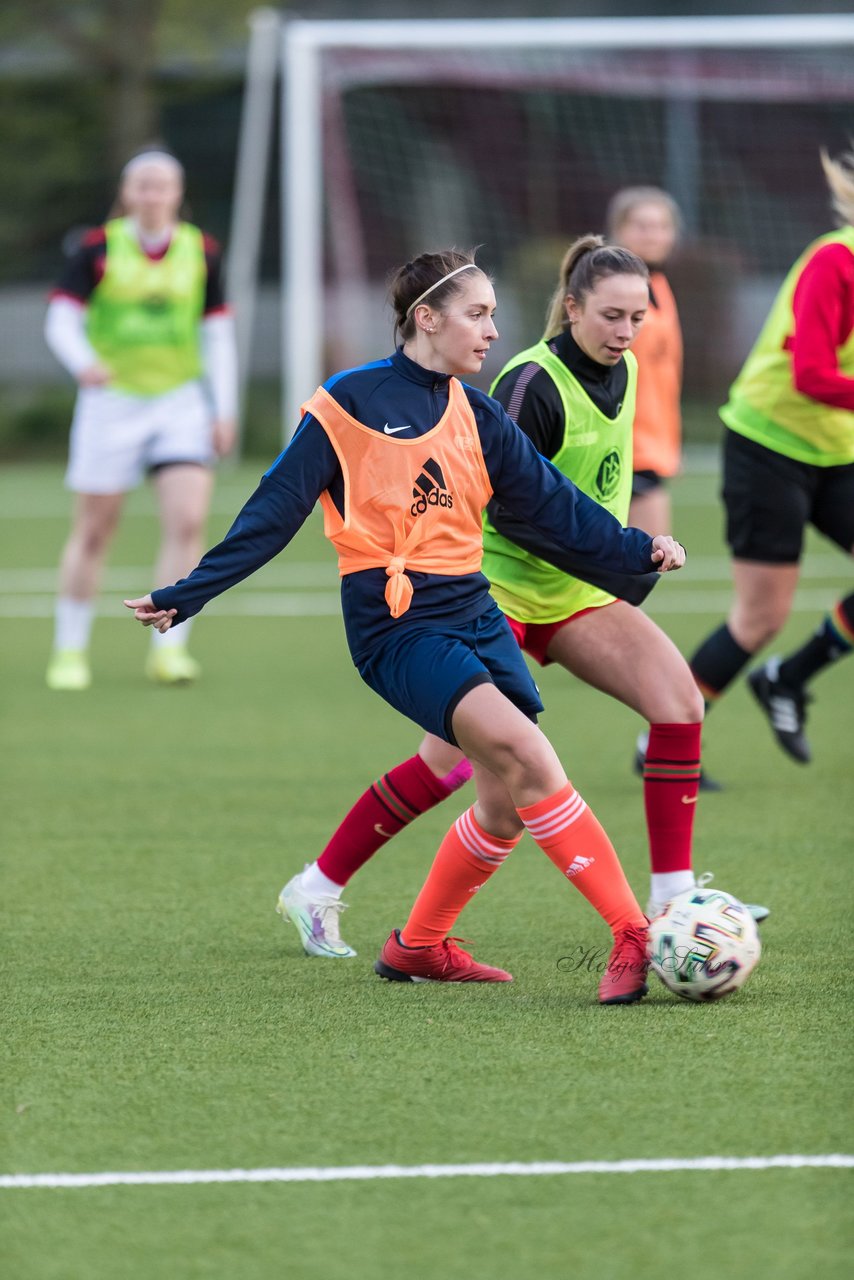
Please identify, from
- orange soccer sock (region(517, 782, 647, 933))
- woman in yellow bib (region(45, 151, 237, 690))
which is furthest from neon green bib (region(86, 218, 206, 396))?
orange soccer sock (region(517, 782, 647, 933))

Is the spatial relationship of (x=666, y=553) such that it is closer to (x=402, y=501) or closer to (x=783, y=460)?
(x=402, y=501)

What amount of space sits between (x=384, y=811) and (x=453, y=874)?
327 mm

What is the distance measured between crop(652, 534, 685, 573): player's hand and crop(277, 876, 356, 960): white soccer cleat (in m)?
1.18

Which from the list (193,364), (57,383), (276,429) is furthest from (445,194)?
(193,364)

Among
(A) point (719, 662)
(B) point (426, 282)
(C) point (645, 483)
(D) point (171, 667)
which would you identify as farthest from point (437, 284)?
(D) point (171, 667)

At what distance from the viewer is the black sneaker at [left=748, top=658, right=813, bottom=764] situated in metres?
6.91

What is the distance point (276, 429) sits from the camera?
2230cm

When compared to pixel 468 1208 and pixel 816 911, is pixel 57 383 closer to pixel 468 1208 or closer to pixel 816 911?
pixel 816 911

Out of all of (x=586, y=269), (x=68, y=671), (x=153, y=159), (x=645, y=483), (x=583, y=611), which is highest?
(x=153, y=159)

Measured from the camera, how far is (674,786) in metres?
4.56

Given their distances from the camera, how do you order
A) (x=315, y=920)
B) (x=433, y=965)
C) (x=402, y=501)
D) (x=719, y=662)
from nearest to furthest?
(x=402, y=501) < (x=433, y=965) < (x=315, y=920) < (x=719, y=662)

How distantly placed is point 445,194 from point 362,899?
15.4 meters

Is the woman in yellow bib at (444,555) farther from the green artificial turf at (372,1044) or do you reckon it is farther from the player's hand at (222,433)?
the player's hand at (222,433)

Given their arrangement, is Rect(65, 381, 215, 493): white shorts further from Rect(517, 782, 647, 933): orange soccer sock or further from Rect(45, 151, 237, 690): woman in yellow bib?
Rect(517, 782, 647, 933): orange soccer sock
